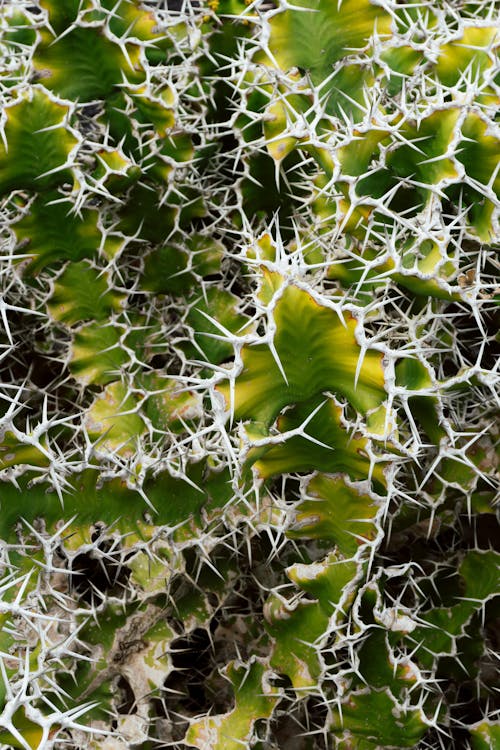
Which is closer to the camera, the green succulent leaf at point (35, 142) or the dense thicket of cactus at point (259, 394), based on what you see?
the dense thicket of cactus at point (259, 394)

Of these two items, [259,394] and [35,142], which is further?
[35,142]

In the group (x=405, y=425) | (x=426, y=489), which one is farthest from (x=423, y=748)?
(x=405, y=425)

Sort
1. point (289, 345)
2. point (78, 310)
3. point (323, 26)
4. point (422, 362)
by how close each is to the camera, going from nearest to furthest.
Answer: point (289, 345), point (422, 362), point (323, 26), point (78, 310)

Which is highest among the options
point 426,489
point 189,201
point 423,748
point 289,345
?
point 289,345

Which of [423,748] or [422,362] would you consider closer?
[422,362]

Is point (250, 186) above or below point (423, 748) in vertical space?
above

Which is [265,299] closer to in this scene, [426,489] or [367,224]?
[367,224]

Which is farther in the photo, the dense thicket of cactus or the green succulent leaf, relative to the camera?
the green succulent leaf

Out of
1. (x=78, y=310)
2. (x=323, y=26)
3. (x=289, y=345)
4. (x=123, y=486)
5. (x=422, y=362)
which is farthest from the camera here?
(x=78, y=310)
